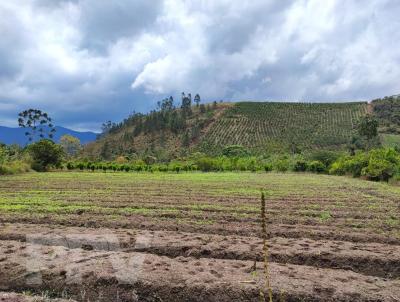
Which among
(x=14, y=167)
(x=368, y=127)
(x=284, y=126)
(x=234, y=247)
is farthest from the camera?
(x=284, y=126)

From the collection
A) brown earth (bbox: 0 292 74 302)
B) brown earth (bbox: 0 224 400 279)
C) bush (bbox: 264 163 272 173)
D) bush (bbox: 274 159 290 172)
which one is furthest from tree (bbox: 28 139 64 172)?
brown earth (bbox: 0 292 74 302)

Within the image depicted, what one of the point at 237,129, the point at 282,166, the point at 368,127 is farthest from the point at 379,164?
the point at 237,129

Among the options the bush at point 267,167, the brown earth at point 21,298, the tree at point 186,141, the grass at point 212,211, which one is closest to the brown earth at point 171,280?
the brown earth at point 21,298

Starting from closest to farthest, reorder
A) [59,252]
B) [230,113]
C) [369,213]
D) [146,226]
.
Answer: [59,252]
[146,226]
[369,213]
[230,113]

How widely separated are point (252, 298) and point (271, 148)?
3391 inches

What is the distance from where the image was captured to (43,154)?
5212cm

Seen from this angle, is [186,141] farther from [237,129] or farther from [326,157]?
[326,157]

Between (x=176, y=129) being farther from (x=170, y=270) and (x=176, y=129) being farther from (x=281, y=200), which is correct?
(x=170, y=270)

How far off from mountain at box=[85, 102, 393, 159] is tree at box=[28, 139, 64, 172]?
35.6 metres

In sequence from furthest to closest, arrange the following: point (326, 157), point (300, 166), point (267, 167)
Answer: point (267, 167)
point (300, 166)
point (326, 157)

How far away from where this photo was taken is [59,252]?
8.49 meters

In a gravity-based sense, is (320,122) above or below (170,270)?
above

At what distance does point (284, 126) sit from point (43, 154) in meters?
74.9

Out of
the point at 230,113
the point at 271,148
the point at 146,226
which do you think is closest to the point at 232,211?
the point at 146,226
